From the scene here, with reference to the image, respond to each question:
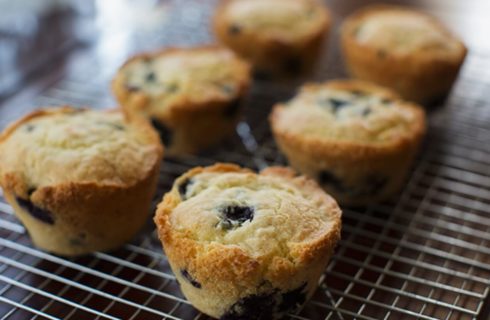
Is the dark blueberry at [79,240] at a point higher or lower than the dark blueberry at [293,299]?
higher

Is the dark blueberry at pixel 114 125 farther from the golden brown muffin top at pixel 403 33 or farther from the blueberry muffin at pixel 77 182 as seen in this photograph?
the golden brown muffin top at pixel 403 33

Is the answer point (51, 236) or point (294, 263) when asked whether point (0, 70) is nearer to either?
point (51, 236)

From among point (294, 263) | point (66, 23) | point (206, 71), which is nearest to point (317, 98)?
point (206, 71)

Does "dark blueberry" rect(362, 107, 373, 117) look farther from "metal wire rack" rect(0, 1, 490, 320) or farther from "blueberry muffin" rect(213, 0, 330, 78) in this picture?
"blueberry muffin" rect(213, 0, 330, 78)

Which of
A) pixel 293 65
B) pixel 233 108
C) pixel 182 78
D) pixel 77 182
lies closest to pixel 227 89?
pixel 233 108

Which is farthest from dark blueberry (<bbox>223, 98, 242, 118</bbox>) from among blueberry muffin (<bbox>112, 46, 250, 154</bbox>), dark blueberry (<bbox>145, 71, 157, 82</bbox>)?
dark blueberry (<bbox>145, 71, 157, 82</bbox>)

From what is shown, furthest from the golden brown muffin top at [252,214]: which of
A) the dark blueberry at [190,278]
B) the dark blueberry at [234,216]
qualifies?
the dark blueberry at [190,278]

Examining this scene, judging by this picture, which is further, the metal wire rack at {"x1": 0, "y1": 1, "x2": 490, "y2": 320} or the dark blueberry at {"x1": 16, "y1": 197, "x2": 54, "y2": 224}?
the dark blueberry at {"x1": 16, "y1": 197, "x2": 54, "y2": 224}
